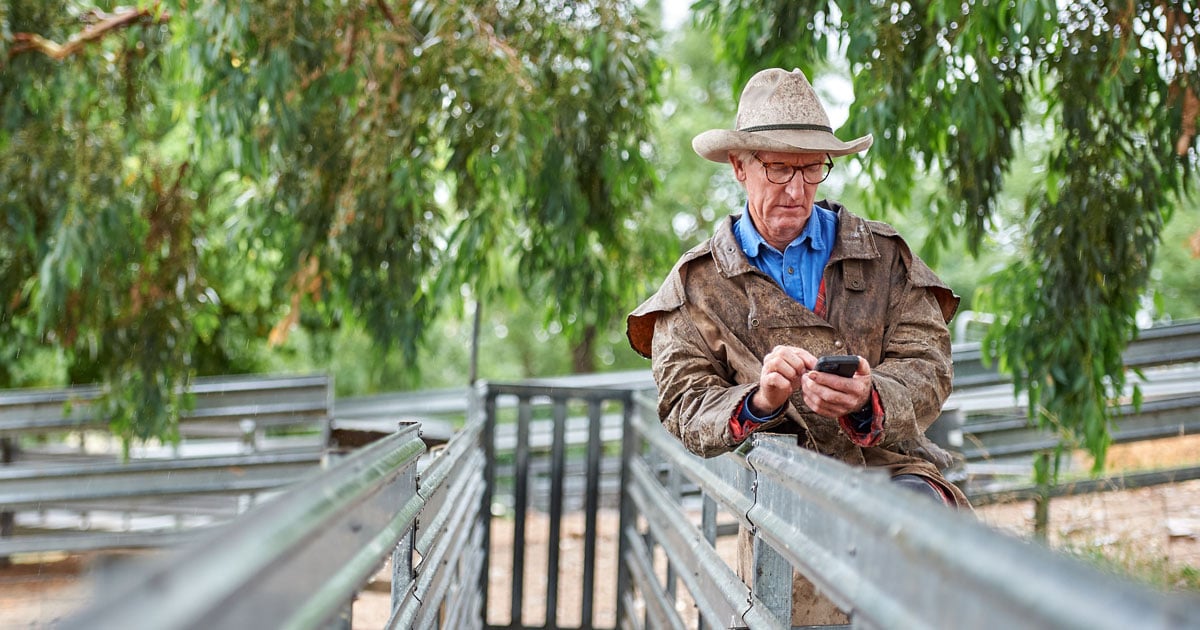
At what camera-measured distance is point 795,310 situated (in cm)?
339

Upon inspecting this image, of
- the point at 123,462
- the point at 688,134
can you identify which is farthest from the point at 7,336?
the point at 688,134

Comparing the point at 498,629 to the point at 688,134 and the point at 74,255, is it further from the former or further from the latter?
the point at 688,134

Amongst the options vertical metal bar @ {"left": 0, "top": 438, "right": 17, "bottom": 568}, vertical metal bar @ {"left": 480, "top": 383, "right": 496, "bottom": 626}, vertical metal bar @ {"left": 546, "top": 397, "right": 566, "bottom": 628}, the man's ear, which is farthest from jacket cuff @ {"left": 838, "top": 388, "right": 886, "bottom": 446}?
vertical metal bar @ {"left": 0, "top": 438, "right": 17, "bottom": 568}

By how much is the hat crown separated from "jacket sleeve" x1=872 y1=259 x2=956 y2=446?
1.69 feet

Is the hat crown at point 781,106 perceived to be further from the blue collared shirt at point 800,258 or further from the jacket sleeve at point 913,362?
the jacket sleeve at point 913,362

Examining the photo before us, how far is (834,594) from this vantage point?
6.10 feet

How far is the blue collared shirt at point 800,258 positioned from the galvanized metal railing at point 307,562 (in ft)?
3.52

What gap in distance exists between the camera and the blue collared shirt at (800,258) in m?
3.50

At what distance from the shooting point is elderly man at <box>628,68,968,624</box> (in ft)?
10.7

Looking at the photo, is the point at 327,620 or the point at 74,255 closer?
the point at 327,620

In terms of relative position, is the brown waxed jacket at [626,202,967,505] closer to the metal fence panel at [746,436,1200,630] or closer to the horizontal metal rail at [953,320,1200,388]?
the metal fence panel at [746,436,1200,630]

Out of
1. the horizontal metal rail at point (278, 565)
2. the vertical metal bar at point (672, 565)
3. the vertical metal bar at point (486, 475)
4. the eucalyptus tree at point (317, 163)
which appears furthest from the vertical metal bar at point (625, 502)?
the horizontal metal rail at point (278, 565)

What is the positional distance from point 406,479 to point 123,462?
27.9 feet

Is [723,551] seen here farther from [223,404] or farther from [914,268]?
[914,268]
